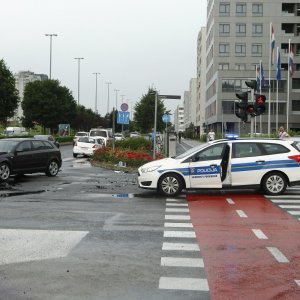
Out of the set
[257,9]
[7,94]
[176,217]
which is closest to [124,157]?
[176,217]

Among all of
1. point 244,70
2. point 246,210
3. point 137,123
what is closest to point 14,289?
point 246,210

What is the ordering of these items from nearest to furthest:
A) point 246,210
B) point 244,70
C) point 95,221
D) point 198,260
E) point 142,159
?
1. point 198,260
2. point 95,221
3. point 246,210
4. point 142,159
5. point 244,70

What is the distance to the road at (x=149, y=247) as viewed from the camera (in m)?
5.59

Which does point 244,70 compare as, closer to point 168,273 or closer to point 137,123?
point 137,123

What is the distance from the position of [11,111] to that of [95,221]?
43733 mm

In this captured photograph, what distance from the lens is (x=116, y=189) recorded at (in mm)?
15812

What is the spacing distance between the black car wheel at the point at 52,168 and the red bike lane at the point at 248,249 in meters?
9.41

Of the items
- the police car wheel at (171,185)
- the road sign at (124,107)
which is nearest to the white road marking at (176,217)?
the police car wheel at (171,185)

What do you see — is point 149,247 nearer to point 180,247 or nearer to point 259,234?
point 180,247

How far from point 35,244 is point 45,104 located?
60089mm

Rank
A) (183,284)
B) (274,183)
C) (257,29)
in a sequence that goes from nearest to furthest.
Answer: (183,284)
(274,183)
(257,29)

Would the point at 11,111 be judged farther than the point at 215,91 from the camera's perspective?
No

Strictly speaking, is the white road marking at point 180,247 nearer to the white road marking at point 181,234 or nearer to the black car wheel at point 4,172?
the white road marking at point 181,234

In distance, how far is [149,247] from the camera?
762 cm
